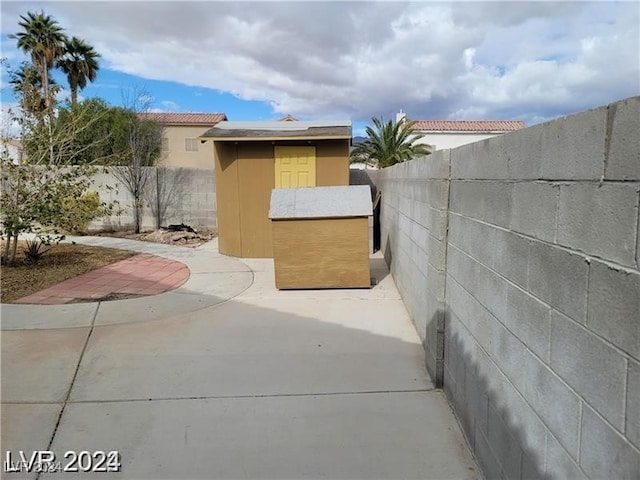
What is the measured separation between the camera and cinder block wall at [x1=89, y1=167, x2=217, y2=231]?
12.5 meters

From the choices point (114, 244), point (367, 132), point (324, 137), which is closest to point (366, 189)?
point (324, 137)

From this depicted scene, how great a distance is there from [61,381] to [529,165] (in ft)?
12.4

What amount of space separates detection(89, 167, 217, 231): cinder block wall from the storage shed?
313 centimetres

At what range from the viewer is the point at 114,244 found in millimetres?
10539

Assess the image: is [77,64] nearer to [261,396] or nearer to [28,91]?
[28,91]

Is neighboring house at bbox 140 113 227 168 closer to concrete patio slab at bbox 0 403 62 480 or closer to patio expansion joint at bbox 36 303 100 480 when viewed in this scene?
patio expansion joint at bbox 36 303 100 480

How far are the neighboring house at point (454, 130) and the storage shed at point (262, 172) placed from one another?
2622 cm

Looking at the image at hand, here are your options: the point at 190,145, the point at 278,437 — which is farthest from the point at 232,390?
the point at 190,145

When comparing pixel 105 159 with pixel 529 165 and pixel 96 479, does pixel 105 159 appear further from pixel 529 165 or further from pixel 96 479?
pixel 529 165

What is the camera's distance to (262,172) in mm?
9445

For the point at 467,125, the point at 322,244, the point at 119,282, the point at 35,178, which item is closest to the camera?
the point at 322,244

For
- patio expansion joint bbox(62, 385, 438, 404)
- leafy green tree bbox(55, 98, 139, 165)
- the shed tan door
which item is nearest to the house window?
leafy green tree bbox(55, 98, 139, 165)

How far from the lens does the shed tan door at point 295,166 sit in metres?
9.48

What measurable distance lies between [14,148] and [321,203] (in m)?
6.17
